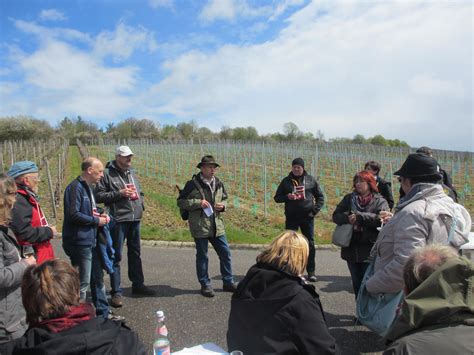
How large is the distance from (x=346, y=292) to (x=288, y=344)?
3.14 m

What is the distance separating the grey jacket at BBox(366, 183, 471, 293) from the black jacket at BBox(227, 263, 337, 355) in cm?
89

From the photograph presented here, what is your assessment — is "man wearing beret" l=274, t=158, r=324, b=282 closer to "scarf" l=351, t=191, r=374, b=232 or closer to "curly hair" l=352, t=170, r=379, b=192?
"scarf" l=351, t=191, r=374, b=232

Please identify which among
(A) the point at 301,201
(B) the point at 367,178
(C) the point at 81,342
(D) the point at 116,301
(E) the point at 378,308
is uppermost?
(B) the point at 367,178

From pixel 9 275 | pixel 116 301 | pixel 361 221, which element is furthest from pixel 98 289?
pixel 361 221

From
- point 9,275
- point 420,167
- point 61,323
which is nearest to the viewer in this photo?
point 61,323

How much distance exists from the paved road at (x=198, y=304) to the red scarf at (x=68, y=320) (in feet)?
6.25

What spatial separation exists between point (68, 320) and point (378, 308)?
7.59 feet

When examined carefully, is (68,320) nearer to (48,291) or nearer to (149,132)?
(48,291)

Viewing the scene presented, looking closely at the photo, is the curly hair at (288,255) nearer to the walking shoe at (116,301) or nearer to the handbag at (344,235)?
the handbag at (344,235)

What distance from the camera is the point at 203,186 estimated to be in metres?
4.73

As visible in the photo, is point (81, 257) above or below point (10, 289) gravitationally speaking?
below

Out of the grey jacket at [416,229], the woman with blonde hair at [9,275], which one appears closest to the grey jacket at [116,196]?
the woman with blonde hair at [9,275]

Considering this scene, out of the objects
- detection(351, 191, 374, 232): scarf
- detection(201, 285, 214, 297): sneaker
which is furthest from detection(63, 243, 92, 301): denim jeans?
detection(351, 191, 374, 232): scarf

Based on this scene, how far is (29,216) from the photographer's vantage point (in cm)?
295
